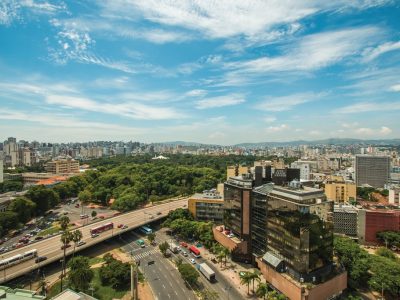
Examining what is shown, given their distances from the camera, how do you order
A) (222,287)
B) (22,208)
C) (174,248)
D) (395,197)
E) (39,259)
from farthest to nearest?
1. (395,197)
2. (22,208)
3. (174,248)
4. (39,259)
5. (222,287)

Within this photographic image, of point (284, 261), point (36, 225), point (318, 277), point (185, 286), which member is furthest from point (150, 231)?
point (318, 277)

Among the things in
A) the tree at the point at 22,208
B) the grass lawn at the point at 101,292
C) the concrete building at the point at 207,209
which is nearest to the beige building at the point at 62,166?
the tree at the point at 22,208

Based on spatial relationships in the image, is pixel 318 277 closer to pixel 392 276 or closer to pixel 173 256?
pixel 392 276

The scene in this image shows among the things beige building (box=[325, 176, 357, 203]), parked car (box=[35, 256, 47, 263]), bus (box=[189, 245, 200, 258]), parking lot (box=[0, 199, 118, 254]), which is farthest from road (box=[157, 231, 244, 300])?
beige building (box=[325, 176, 357, 203])

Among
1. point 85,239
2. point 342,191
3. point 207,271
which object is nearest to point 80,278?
point 85,239

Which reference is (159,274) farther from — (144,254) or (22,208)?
(22,208)

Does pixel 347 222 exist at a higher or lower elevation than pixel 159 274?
higher

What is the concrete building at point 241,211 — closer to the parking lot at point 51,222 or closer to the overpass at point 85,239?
the overpass at point 85,239
